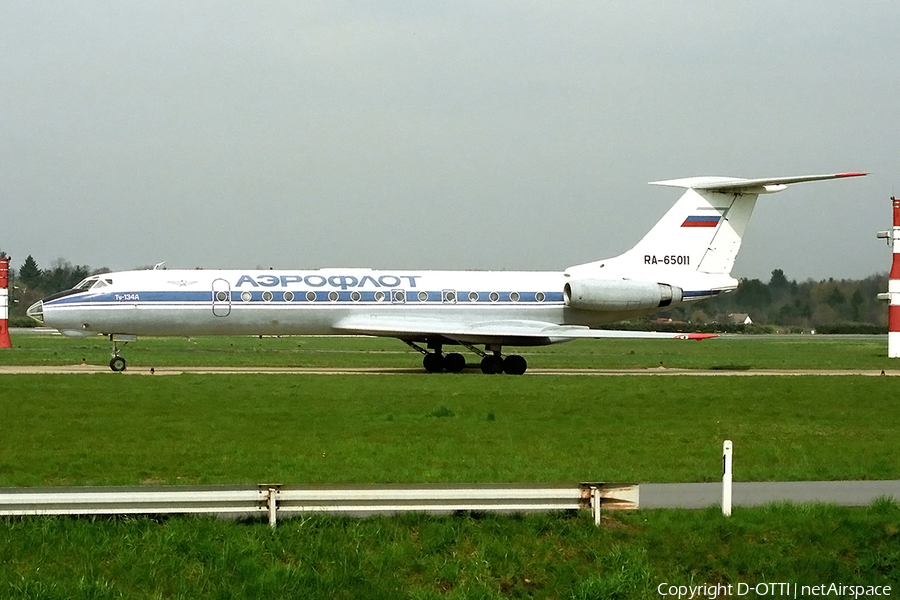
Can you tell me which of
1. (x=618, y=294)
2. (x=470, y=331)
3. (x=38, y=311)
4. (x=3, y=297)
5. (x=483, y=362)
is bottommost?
(x=483, y=362)

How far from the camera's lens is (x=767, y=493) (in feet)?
44.5

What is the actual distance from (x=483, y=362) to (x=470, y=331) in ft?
4.68

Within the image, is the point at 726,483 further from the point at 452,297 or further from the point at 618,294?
the point at 618,294

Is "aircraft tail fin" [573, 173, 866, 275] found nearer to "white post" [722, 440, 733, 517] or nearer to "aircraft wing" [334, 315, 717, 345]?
"aircraft wing" [334, 315, 717, 345]

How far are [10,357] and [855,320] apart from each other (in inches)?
2370

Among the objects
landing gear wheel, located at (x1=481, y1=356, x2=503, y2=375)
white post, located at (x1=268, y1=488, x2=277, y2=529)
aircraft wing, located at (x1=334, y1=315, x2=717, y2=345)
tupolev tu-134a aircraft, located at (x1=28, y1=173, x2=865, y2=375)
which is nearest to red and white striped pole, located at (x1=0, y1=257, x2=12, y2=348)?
tupolev tu-134a aircraft, located at (x1=28, y1=173, x2=865, y2=375)

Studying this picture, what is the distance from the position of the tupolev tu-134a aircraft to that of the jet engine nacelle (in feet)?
0.10

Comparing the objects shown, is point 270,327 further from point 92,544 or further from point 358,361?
point 92,544

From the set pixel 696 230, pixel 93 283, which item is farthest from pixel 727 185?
pixel 93 283

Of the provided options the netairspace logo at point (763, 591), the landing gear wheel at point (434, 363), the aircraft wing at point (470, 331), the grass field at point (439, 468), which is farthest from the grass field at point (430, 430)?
the landing gear wheel at point (434, 363)

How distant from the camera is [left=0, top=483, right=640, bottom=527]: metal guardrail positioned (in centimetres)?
1066

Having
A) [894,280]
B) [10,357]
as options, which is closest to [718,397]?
[894,280]

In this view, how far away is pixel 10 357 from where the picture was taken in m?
41.2

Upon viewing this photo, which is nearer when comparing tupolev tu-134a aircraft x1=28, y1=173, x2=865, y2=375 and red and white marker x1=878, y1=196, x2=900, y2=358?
tupolev tu-134a aircraft x1=28, y1=173, x2=865, y2=375
